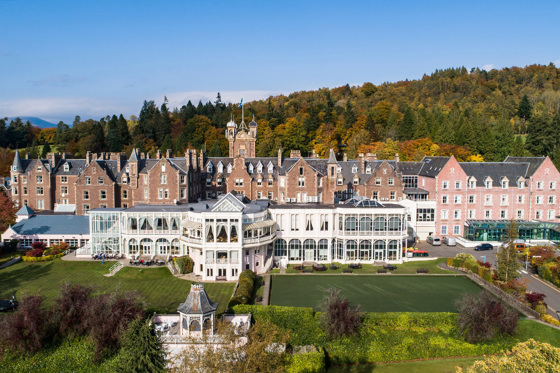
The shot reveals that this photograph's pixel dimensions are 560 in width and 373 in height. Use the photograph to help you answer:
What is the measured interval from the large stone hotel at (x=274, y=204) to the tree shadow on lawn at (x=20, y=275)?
5919 mm

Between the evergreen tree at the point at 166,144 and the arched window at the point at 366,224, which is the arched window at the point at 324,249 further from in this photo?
the evergreen tree at the point at 166,144

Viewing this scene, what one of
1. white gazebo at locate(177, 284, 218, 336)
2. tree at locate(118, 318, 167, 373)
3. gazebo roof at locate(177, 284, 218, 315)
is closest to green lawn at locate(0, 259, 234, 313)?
white gazebo at locate(177, 284, 218, 336)

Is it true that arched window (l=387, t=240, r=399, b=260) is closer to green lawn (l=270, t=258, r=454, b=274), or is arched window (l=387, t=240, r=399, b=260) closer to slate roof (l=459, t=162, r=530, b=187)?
green lawn (l=270, t=258, r=454, b=274)

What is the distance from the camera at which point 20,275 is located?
142ft

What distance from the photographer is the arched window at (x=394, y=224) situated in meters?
48.2

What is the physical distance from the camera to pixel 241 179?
61.2 meters

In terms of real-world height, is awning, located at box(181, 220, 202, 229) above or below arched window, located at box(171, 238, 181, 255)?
above

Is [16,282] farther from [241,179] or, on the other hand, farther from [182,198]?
[241,179]

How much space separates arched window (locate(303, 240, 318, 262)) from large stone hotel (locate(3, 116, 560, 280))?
0.34 ft

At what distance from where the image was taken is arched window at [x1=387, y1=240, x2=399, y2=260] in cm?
4874

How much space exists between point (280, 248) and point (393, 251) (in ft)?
38.2

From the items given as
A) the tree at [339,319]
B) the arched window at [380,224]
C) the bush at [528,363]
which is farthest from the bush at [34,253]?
the bush at [528,363]

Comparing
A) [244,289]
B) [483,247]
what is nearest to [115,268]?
[244,289]

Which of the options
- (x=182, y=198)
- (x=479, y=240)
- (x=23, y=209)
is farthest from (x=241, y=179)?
(x=479, y=240)
